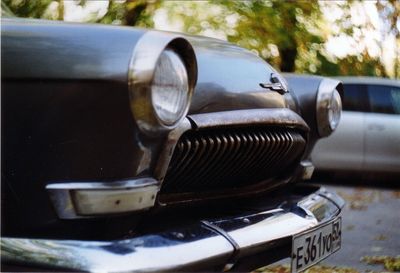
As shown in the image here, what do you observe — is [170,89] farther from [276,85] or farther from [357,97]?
[357,97]

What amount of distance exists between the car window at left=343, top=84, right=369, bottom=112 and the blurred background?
1.58 metres

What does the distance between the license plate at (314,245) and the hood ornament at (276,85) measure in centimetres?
58

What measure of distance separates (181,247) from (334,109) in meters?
1.51

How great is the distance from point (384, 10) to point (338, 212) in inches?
375

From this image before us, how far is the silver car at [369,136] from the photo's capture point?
8.80 meters

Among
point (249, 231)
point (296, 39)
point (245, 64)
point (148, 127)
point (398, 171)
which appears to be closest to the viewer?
point (148, 127)

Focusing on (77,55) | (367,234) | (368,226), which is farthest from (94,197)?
(368,226)

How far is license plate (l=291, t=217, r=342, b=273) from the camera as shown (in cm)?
237

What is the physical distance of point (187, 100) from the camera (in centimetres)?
197

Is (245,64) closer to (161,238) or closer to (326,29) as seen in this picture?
(161,238)

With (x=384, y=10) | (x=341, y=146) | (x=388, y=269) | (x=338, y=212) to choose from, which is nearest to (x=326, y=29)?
(x=384, y=10)

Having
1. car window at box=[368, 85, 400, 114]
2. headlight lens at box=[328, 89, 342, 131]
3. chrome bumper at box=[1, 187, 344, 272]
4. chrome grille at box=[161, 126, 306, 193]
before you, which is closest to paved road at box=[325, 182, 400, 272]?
car window at box=[368, 85, 400, 114]

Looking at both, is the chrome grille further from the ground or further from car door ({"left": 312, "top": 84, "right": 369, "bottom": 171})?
car door ({"left": 312, "top": 84, "right": 369, "bottom": 171})

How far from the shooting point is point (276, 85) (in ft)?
8.98
